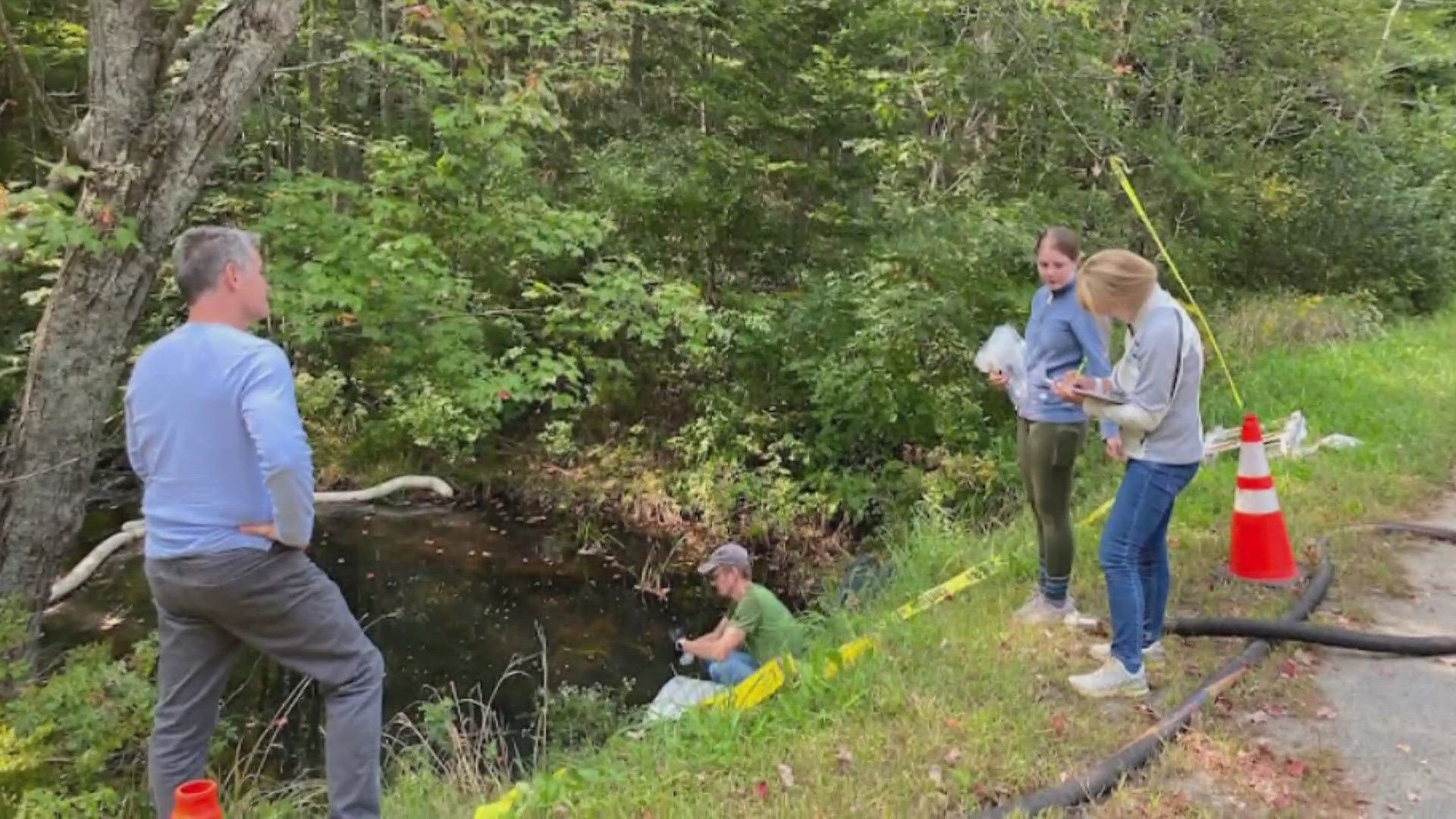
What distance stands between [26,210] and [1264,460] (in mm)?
5785

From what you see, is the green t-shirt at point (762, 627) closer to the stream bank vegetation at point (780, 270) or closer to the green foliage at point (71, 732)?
the stream bank vegetation at point (780, 270)

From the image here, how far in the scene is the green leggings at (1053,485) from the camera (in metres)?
4.44

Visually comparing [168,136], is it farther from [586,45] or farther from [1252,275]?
[1252,275]

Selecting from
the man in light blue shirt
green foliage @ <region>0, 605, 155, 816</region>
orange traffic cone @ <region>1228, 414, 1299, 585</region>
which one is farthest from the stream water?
orange traffic cone @ <region>1228, 414, 1299, 585</region>

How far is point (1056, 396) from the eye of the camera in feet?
14.3

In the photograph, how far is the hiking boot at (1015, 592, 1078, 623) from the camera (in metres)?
4.80

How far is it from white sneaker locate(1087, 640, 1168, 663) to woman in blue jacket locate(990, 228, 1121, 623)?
42 centimetres

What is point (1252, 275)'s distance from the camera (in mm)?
13672

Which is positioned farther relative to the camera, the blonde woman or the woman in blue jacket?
the woman in blue jacket

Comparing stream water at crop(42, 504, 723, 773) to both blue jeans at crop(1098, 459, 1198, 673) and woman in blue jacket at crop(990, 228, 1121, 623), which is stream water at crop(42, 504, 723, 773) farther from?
blue jeans at crop(1098, 459, 1198, 673)

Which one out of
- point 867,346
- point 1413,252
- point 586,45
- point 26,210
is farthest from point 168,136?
point 1413,252

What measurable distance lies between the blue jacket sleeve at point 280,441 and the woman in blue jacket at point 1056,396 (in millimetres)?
2840

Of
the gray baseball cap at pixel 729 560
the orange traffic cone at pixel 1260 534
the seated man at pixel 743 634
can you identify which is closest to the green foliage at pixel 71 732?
the seated man at pixel 743 634

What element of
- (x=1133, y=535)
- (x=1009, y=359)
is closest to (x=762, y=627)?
(x=1009, y=359)
